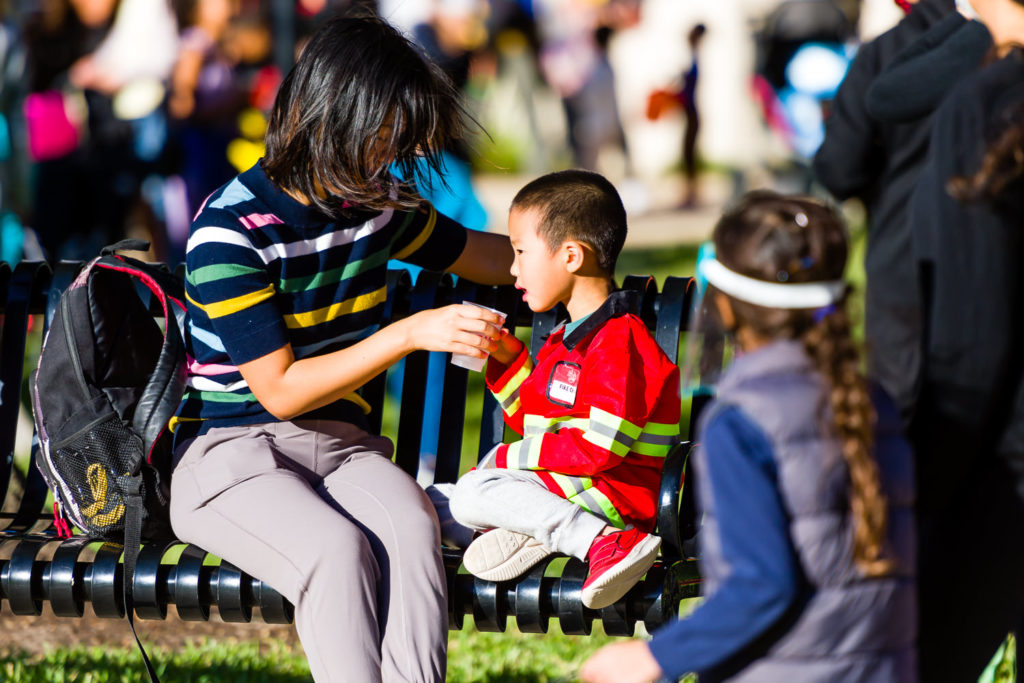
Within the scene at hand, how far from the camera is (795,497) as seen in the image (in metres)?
1.93

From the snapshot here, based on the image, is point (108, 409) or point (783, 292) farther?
point (108, 409)

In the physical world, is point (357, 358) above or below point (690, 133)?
below

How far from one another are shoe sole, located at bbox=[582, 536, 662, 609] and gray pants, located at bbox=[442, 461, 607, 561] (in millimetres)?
111

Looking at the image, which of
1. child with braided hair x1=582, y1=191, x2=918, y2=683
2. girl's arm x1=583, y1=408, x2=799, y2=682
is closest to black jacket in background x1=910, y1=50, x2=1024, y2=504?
child with braided hair x1=582, y1=191, x2=918, y2=683

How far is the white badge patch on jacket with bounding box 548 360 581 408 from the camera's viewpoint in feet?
9.44

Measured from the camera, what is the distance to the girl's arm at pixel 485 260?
3346mm

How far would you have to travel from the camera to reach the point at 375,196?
2.84 metres

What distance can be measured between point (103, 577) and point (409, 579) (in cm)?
77

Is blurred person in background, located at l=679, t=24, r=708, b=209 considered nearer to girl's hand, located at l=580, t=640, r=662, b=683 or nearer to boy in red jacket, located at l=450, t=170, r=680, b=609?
boy in red jacket, located at l=450, t=170, r=680, b=609

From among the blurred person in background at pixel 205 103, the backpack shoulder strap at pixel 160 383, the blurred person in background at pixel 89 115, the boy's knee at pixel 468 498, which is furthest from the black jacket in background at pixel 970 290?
the blurred person in background at pixel 89 115

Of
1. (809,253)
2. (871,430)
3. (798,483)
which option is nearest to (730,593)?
(798,483)

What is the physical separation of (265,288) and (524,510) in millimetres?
730

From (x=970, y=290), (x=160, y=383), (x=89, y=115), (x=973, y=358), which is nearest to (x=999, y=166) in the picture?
(x=970, y=290)

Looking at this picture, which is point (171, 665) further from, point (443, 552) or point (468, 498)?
point (468, 498)
